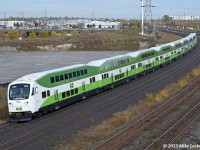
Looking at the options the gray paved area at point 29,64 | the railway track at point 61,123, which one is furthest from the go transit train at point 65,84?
the gray paved area at point 29,64

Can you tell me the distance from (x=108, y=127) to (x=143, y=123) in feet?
7.69

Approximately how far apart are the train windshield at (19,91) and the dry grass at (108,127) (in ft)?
18.0

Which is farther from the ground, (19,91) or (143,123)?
(19,91)

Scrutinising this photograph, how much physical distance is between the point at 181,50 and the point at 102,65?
42.5 meters

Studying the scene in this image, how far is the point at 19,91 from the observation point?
26094 mm

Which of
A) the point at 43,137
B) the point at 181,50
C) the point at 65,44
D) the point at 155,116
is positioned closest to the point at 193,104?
the point at 155,116

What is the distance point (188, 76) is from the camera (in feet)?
157

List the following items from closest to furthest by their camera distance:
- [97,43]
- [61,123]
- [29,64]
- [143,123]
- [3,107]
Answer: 1. [143,123]
2. [61,123]
3. [3,107]
4. [29,64]
5. [97,43]

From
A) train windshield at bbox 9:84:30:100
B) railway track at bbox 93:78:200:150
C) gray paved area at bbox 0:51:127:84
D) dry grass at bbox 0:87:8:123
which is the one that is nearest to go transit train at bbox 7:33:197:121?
train windshield at bbox 9:84:30:100

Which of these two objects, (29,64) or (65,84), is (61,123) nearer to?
(65,84)

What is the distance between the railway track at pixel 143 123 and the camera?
63.4 ft

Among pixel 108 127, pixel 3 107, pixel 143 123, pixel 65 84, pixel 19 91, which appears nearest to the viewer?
pixel 108 127

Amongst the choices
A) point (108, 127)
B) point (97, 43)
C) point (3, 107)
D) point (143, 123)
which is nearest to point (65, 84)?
point (3, 107)

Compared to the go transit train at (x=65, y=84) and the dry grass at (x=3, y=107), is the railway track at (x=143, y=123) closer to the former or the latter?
the go transit train at (x=65, y=84)
